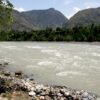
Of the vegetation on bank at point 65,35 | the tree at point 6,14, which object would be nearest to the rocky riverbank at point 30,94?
the tree at point 6,14

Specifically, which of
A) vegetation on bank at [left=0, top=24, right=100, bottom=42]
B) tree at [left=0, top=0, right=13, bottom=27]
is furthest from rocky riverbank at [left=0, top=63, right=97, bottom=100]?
vegetation on bank at [left=0, top=24, right=100, bottom=42]

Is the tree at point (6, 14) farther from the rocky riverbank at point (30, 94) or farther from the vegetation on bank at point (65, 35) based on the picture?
the vegetation on bank at point (65, 35)

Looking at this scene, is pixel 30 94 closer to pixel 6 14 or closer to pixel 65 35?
pixel 6 14

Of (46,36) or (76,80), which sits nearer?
(76,80)

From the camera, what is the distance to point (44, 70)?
32156mm

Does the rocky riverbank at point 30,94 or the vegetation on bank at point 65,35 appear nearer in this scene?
the rocky riverbank at point 30,94

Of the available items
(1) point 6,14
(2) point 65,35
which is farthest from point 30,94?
(2) point 65,35

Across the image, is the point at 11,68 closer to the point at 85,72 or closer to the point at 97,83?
the point at 85,72

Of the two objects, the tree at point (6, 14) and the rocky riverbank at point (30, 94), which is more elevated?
the tree at point (6, 14)

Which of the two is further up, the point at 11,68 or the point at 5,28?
the point at 5,28

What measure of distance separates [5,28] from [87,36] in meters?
82.6

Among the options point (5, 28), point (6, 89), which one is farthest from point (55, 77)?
point (6, 89)

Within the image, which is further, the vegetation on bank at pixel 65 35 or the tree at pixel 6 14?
the vegetation on bank at pixel 65 35

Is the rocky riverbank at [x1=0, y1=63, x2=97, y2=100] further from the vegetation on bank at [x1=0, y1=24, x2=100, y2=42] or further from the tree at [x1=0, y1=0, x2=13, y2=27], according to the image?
the vegetation on bank at [x1=0, y1=24, x2=100, y2=42]
